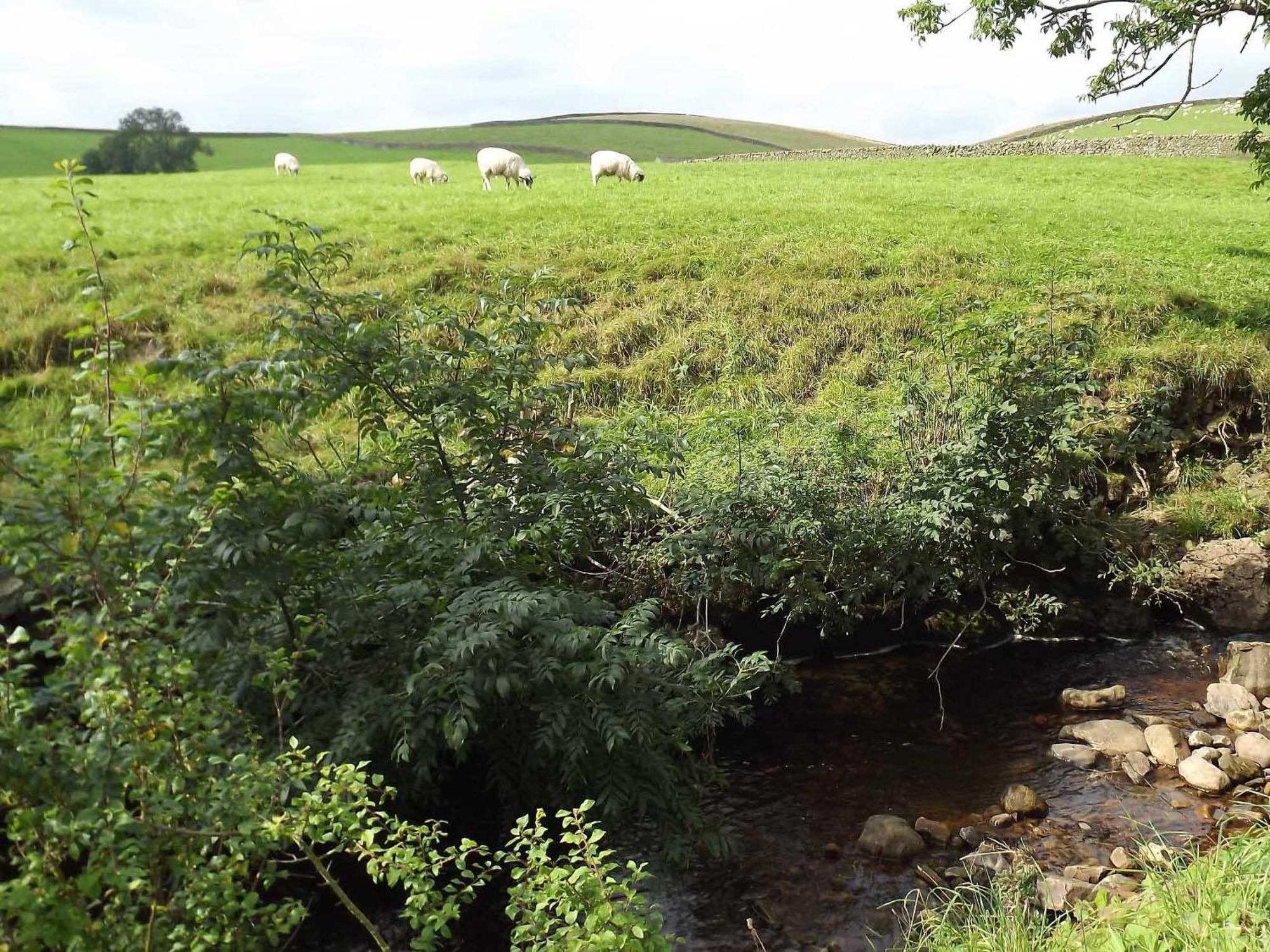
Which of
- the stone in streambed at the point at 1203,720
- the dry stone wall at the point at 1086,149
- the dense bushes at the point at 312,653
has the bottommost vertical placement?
the stone in streambed at the point at 1203,720

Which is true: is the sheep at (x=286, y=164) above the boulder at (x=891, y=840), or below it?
above

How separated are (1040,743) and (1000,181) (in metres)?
23.5

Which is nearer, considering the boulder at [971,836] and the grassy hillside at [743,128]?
the boulder at [971,836]

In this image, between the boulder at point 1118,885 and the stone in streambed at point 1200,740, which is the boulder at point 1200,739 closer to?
Result: the stone in streambed at point 1200,740

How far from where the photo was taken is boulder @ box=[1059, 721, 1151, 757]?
25.7 feet

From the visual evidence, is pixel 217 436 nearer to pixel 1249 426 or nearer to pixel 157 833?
pixel 157 833

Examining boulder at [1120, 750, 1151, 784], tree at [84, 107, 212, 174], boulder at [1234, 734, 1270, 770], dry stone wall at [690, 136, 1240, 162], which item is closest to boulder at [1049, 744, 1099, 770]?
boulder at [1120, 750, 1151, 784]

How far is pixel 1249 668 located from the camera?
350 inches

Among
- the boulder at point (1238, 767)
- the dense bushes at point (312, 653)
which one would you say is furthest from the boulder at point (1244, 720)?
the dense bushes at point (312, 653)

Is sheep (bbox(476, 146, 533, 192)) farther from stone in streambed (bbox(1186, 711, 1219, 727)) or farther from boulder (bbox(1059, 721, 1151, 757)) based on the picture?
stone in streambed (bbox(1186, 711, 1219, 727))

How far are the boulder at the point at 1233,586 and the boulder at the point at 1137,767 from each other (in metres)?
3.28

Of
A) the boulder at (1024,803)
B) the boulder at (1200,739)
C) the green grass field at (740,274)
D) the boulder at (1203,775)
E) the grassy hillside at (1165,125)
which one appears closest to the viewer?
the boulder at (1024,803)

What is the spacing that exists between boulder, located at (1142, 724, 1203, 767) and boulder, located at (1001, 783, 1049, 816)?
4.30ft

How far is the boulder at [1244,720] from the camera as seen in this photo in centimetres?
810
